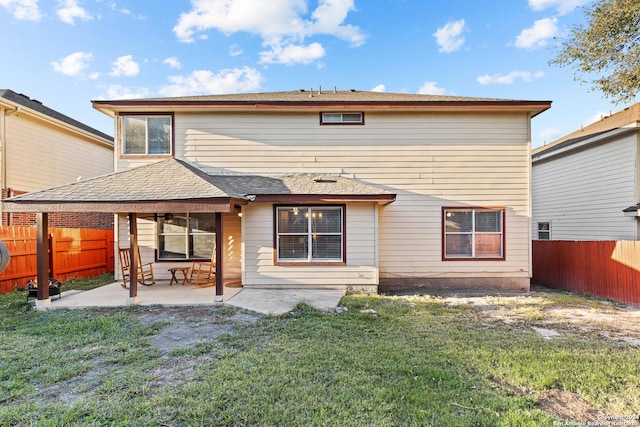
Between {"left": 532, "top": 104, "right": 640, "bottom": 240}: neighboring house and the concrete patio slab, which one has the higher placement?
{"left": 532, "top": 104, "right": 640, "bottom": 240}: neighboring house

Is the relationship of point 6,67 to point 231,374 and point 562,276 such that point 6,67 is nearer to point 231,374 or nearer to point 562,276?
point 231,374

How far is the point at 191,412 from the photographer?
107 inches

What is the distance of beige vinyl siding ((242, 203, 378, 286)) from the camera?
7.82 metres

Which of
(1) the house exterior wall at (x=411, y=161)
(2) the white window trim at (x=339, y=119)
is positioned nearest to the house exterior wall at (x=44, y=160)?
(1) the house exterior wall at (x=411, y=161)

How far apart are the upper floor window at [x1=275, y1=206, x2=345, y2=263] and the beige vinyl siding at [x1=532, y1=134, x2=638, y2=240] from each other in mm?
8871

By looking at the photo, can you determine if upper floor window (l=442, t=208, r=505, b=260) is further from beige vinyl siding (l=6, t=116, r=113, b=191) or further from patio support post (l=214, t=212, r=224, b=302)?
beige vinyl siding (l=6, t=116, r=113, b=191)

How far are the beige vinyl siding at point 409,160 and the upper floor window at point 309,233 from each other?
4.75 feet

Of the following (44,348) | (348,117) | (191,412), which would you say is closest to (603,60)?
(348,117)

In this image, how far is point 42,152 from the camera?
11.2 m

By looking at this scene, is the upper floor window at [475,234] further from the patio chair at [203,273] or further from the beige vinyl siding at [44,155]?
the beige vinyl siding at [44,155]

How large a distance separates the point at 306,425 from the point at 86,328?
14.4ft

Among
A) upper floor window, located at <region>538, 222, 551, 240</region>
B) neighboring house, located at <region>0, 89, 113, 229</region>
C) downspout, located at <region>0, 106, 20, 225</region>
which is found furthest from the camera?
upper floor window, located at <region>538, 222, 551, 240</region>

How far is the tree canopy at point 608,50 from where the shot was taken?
26.5 ft

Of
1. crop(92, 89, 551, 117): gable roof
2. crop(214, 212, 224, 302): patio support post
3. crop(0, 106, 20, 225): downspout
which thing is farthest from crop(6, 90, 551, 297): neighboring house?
crop(0, 106, 20, 225): downspout
